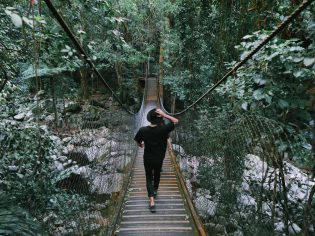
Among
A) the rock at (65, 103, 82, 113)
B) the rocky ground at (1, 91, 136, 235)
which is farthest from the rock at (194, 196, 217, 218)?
the rock at (65, 103, 82, 113)

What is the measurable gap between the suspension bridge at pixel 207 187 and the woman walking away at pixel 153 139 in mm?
264

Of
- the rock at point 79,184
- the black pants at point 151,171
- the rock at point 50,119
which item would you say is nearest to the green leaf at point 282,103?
the rock at point 79,184

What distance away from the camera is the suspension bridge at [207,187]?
1.66 meters

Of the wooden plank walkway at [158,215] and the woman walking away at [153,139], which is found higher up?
the woman walking away at [153,139]

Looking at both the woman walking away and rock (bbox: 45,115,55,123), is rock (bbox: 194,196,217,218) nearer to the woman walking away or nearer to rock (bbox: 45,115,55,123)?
the woman walking away

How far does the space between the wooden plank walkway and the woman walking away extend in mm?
126

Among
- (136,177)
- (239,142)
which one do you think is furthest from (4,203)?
(136,177)

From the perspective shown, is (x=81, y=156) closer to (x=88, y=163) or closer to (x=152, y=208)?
(x=88, y=163)

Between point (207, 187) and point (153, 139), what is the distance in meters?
0.64

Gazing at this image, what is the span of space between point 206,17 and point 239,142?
4.19m

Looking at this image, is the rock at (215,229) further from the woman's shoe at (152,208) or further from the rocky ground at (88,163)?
the rocky ground at (88,163)

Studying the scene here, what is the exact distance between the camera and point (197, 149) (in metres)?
3.25

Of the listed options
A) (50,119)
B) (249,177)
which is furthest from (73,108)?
(249,177)

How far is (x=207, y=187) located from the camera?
9.48 feet
